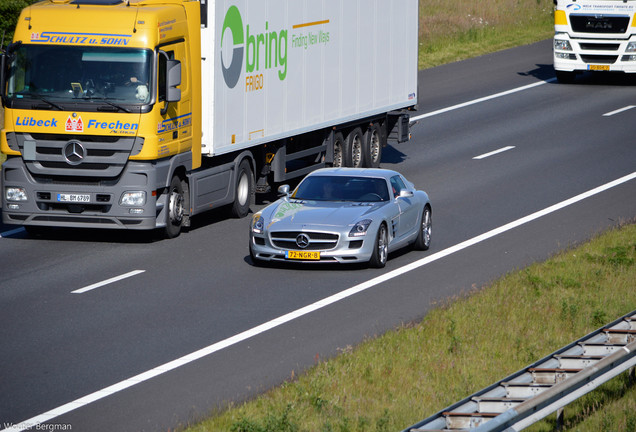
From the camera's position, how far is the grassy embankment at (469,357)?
1075 cm

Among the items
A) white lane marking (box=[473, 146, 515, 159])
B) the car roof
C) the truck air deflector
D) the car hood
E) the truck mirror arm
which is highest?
the truck air deflector

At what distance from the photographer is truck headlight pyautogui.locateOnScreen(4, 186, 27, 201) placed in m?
19.7

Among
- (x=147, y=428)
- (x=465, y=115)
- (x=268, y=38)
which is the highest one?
(x=268, y=38)

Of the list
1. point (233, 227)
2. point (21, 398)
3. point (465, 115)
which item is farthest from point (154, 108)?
point (465, 115)

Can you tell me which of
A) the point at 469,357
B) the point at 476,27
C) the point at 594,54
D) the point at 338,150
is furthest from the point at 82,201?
the point at 476,27

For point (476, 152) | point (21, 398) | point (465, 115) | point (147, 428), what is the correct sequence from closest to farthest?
point (147, 428) → point (21, 398) → point (476, 152) → point (465, 115)

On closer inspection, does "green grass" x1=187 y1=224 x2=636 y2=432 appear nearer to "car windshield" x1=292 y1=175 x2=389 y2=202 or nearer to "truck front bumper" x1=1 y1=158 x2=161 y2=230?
"car windshield" x1=292 y1=175 x2=389 y2=202

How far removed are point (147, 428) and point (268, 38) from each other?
42.8 feet

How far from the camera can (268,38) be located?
22.7m

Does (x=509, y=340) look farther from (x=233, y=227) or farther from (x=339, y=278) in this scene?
(x=233, y=227)

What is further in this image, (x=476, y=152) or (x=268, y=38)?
(x=476, y=152)

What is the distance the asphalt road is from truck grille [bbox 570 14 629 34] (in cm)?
912

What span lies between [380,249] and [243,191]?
16.6 ft

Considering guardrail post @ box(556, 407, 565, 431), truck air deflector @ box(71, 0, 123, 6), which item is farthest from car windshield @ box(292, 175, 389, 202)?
guardrail post @ box(556, 407, 565, 431)
